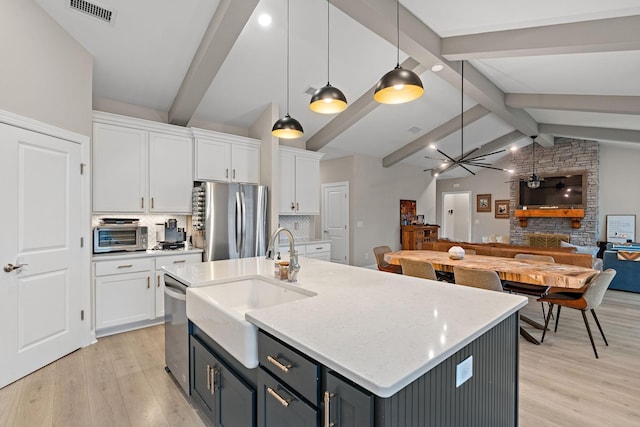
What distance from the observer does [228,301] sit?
2062 mm

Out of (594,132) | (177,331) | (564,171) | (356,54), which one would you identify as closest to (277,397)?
(177,331)

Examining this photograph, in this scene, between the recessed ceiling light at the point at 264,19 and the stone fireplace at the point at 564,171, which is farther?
the stone fireplace at the point at 564,171

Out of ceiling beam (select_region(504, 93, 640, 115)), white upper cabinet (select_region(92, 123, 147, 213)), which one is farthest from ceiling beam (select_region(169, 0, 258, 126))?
ceiling beam (select_region(504, 93, 640, 115))

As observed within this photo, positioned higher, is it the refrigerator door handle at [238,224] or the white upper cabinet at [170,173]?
the white upper cabinet at [170,173]

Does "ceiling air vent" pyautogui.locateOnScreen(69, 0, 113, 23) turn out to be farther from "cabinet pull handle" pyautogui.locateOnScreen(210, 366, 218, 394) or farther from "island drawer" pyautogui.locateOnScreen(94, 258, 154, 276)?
"cabinet pull handle" pyautogui.locateOnScreen(210, 366, 218, 394)

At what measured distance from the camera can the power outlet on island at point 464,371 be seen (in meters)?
1.10

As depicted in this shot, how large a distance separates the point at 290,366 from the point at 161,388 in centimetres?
183

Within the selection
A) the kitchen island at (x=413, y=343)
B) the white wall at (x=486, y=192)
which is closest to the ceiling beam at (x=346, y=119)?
the kitchen island at (x=413, y=343)

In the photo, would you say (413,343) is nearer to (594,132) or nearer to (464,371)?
(464,371)

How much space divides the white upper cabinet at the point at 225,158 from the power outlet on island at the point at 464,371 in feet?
12.5

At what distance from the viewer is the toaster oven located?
10.9 ft

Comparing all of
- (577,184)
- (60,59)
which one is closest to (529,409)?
(60,59)

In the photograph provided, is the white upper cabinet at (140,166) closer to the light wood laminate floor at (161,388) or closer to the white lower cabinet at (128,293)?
the white lower cabinet at (128,293)

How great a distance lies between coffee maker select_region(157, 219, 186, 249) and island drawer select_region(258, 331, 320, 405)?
3.14 m
